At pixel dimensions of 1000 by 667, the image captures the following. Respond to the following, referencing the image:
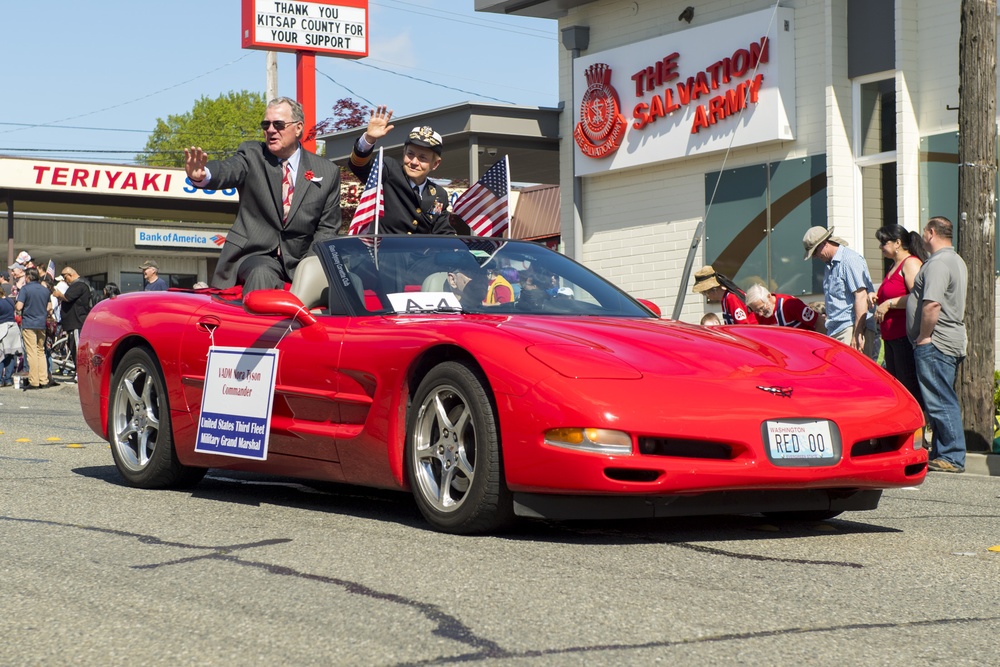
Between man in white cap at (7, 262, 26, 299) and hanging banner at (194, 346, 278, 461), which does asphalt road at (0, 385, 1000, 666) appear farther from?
man in white cap at (7, 262, 26, 299)

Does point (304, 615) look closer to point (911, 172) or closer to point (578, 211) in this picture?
point (911, 172)

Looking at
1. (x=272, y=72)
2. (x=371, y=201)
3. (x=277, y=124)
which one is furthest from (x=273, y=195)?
(x=272, y=72)

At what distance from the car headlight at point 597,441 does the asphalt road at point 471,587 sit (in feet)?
1.22

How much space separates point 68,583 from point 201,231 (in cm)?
4415

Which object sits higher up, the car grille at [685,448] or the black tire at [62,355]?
the car grille at [685,448]

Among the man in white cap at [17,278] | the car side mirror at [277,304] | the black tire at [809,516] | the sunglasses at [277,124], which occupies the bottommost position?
the black tire at [809,516]

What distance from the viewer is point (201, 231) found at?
4741cm

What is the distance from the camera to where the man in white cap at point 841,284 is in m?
10.8

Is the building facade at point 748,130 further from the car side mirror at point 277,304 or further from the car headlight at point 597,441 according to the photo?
the car headlight at point 597,441

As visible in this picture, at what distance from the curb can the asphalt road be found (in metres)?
3.21

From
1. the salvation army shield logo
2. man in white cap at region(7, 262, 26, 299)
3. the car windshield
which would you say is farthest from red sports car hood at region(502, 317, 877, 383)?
man in white cap at region(7, 262, 26, 299)

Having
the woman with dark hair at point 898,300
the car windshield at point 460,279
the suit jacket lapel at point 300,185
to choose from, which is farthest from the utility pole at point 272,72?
the car windshield at point 460,279

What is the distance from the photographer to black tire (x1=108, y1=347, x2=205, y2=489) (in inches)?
273

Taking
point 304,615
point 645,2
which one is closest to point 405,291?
point 304,615
